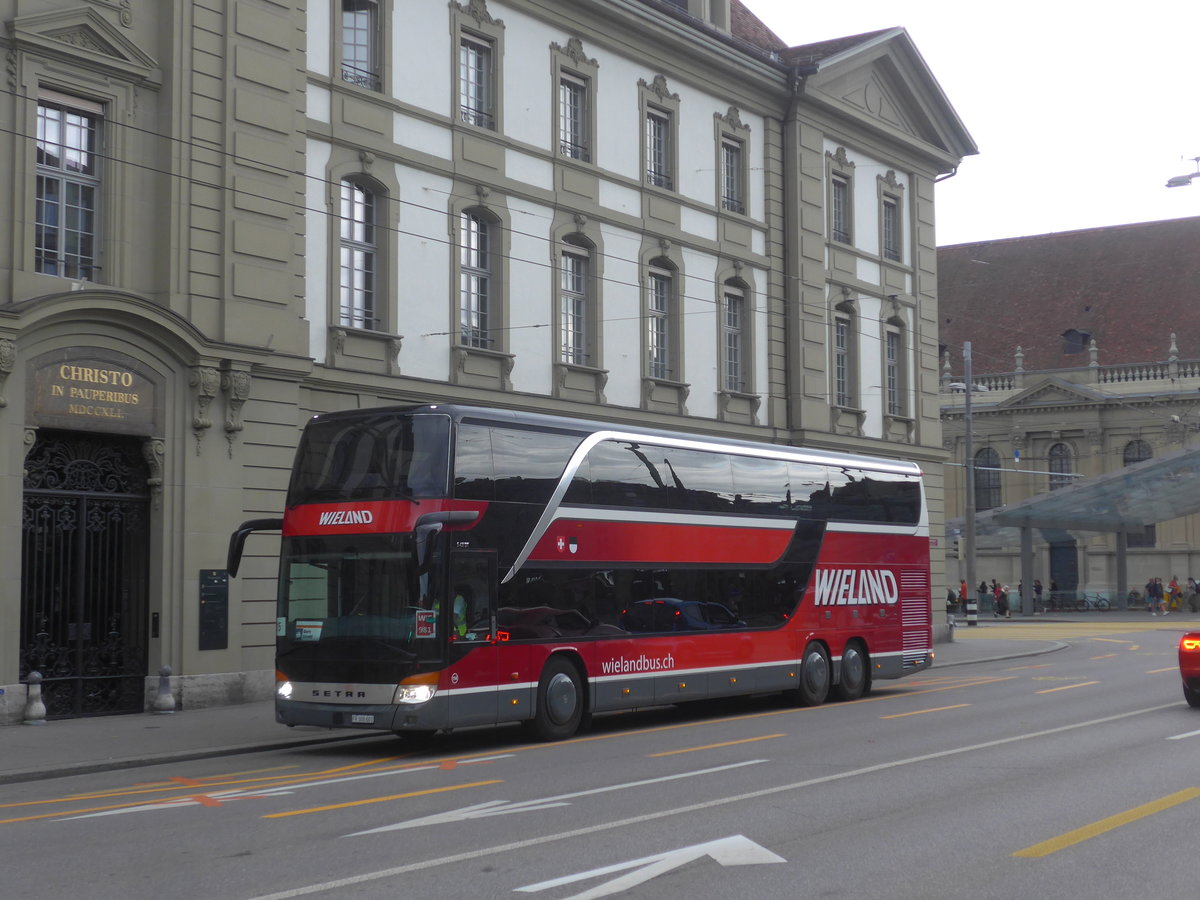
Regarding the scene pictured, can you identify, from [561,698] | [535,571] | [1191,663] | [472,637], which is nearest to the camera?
[472,637]

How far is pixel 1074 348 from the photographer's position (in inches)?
3125

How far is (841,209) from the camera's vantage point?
126 feet

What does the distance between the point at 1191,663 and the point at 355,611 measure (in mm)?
11011

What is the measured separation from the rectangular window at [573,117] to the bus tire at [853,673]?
1146cm

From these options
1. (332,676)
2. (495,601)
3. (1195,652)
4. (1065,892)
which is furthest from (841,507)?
(1065,892)

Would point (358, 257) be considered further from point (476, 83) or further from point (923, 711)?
point (923, 711)

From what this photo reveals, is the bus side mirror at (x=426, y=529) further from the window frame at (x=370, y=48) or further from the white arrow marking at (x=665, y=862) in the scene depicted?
the window frame at (x=370, y=48)

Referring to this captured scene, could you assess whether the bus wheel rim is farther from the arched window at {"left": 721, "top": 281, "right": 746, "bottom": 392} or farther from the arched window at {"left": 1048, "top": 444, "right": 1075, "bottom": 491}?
the arched window at {"left": 1048, "top": 444, "right": 1075, "bottom": 491}

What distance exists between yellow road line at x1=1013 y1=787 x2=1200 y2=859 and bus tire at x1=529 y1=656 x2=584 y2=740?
25.0 feet

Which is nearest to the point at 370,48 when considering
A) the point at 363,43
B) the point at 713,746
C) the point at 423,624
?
the point at 363,43

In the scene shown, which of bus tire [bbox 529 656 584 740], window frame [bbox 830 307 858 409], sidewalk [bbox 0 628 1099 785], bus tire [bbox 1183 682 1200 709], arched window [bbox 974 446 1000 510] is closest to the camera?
sidewalk [bbox 0 628 1099 785]

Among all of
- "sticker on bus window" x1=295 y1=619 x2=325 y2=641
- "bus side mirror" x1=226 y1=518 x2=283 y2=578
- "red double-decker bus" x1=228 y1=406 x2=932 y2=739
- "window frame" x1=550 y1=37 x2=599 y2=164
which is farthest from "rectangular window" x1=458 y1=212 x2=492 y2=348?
"sticker on bus window" x1=295 y1=619 x2=325 y2=641

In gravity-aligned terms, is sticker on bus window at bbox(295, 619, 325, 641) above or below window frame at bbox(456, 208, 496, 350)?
below

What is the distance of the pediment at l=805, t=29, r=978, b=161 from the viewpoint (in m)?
37.5
